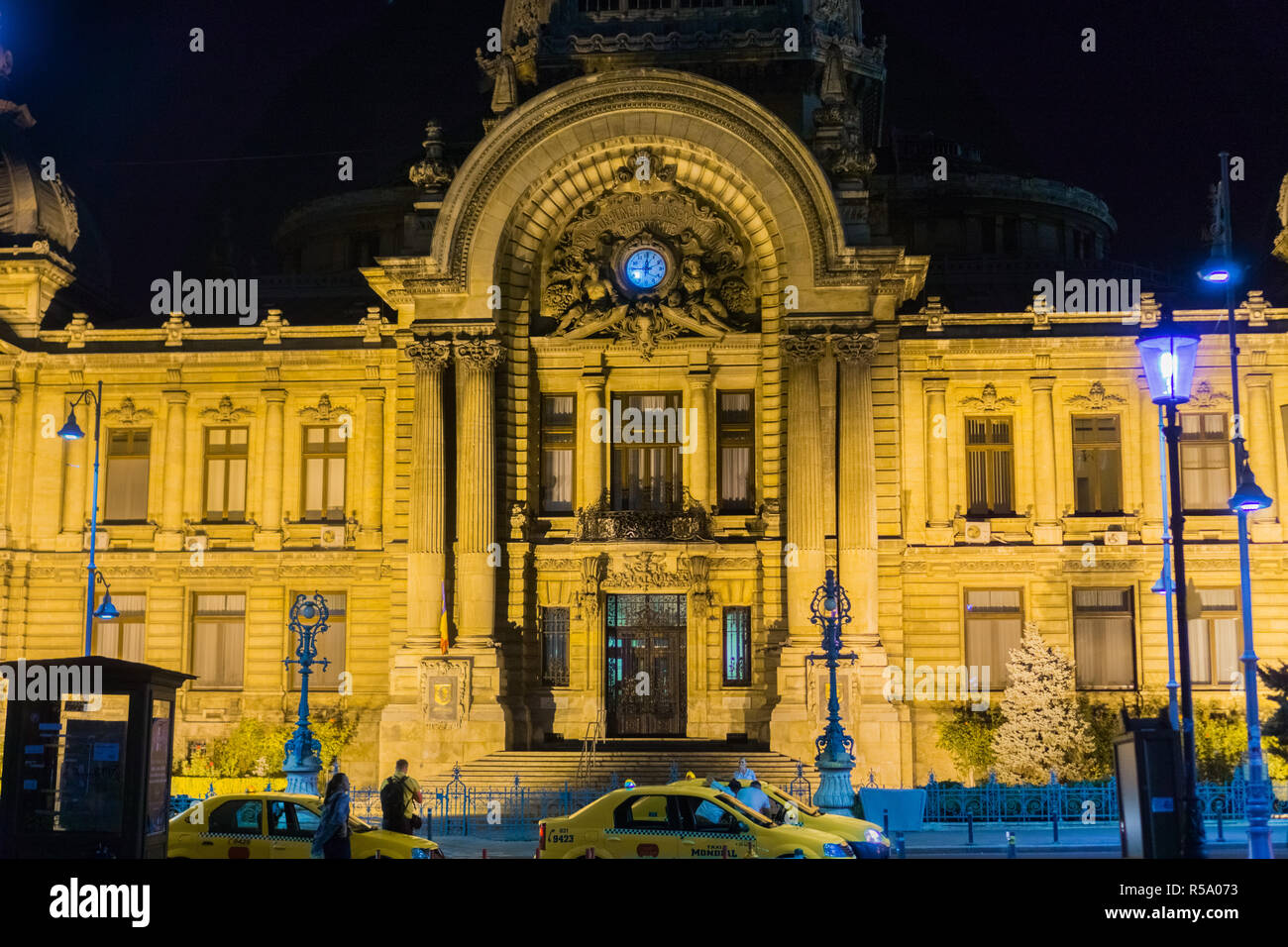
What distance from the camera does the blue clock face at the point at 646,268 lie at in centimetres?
4025

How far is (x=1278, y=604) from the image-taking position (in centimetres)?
3912

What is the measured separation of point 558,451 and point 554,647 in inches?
199

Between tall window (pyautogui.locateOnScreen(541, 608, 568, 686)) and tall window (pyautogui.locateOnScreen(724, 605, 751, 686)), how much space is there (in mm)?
4078

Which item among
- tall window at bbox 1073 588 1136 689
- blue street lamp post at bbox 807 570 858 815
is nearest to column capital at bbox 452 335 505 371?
blue street lamp post at bbox 807 570 858 815

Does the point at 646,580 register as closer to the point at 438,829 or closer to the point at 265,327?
the point at 438,829

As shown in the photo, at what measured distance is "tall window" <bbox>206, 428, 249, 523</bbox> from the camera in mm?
42469

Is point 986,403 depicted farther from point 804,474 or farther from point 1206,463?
point 804,474

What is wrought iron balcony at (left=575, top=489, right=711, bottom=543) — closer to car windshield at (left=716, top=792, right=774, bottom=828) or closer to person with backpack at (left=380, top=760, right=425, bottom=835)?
car windshield at (left=716, top=792, right=774, bottom=828)

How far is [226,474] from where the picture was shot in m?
42.6

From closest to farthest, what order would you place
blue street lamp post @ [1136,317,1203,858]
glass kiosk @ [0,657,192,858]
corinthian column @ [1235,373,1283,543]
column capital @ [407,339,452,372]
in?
glass kiosk @ [0,657,192,858] < blue street lamp post @ [1136,317,1203,858] < column capital @ [407,339,452,372] < corinthian column @ [1235,373,1283,543]

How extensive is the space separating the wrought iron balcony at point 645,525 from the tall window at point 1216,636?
12.6 meters

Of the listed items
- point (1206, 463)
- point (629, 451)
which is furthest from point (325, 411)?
point (1206, 463)
